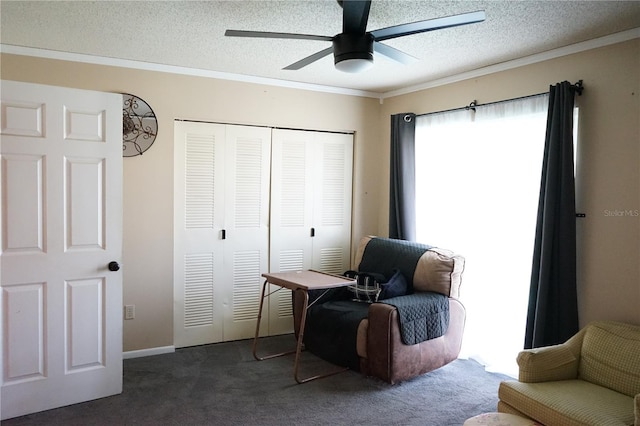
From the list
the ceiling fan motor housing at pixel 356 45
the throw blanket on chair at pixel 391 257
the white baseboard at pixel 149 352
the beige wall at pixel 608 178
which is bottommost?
the white baseboard at pixel 149 352

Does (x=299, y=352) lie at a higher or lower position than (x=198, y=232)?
lower

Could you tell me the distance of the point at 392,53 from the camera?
2.81 m

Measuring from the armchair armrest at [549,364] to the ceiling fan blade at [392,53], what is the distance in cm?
185

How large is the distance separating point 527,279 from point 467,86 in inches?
68.0

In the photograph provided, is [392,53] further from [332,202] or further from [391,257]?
[332,202]

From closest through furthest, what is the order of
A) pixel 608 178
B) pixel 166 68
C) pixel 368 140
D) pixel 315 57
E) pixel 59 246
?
1. pixel 315 57
2. pixel 59 246
3. pixel 608 178
4. pixel 166 68
5. pixel 368 140

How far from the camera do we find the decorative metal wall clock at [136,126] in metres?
3.88

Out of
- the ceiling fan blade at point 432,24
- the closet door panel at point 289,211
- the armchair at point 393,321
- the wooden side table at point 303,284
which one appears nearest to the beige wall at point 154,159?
the closet door panel at point 289,211

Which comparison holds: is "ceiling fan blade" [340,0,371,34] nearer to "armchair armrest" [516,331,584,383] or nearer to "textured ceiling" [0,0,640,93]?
"textured ceiling" [0,0,640,93]

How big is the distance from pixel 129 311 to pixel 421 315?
2378 mm

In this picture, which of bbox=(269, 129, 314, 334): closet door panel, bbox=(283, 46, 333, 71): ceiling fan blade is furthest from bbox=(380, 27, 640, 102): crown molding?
bbox=(283, 46, 333, 71): ceiling fan blade

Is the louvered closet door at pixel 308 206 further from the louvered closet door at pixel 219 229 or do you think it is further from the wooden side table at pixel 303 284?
the wooden side table at pixel 303 284

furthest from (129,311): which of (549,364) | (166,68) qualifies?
(549,364)

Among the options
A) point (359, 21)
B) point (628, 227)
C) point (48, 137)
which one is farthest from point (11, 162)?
point (628, 227)
